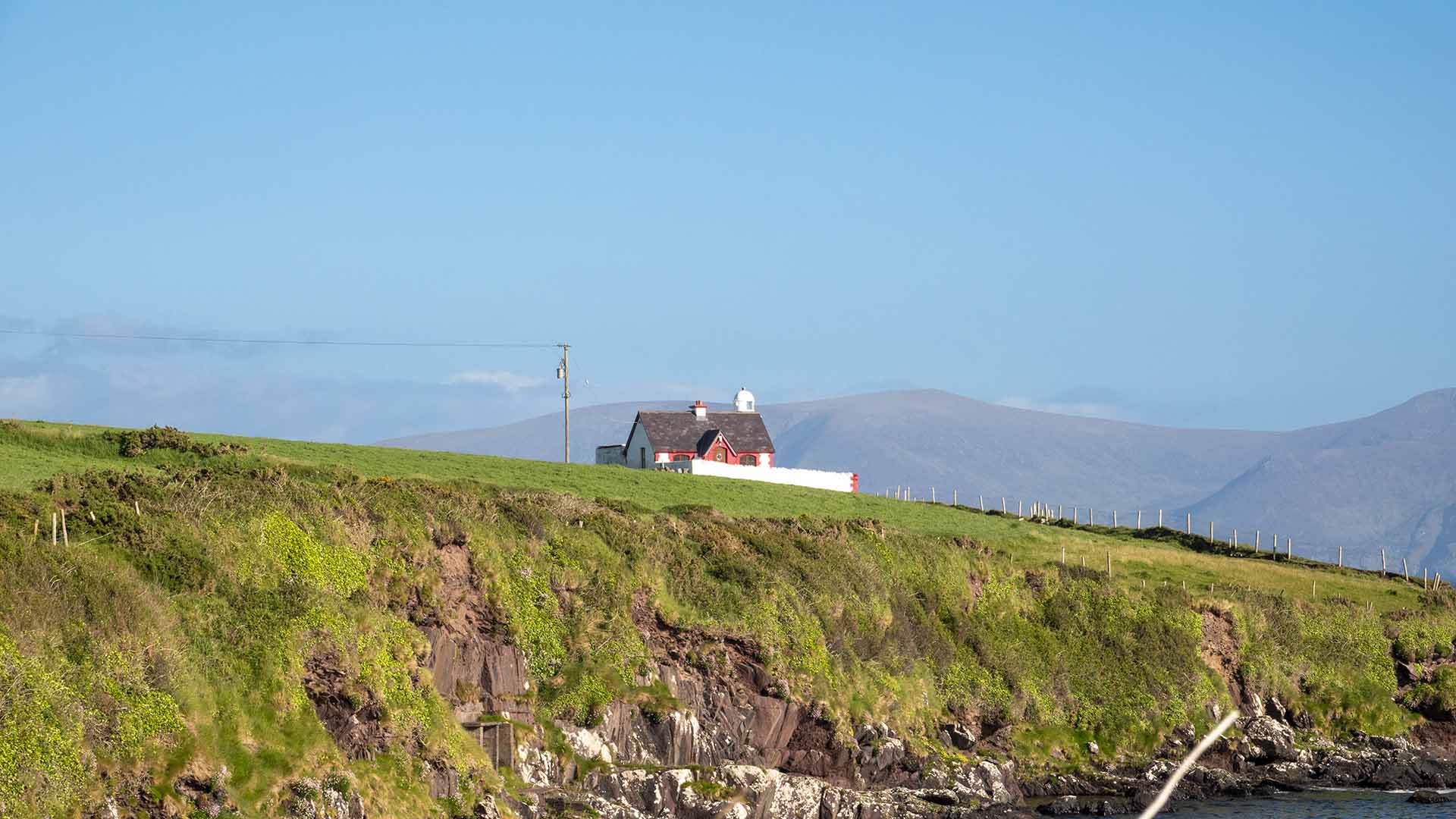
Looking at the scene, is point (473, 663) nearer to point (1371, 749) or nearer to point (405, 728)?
point (405, 728)

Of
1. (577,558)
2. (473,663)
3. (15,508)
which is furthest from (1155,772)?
(15,508)

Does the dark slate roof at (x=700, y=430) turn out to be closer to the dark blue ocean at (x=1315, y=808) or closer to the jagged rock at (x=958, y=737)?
the jagged rock at (x=958, y=737)

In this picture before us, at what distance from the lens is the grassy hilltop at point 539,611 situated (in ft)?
136

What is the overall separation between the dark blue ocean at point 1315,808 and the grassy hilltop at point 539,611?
18.9 feet

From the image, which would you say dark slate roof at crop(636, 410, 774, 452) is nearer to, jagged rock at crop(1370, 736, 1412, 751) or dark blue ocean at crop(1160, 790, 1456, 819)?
jagged rock at crop(1370, 736, 1412, 751)

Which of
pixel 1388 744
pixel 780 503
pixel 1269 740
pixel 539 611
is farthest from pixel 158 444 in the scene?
pixel 1388 744

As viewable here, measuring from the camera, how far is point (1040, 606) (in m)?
74.4

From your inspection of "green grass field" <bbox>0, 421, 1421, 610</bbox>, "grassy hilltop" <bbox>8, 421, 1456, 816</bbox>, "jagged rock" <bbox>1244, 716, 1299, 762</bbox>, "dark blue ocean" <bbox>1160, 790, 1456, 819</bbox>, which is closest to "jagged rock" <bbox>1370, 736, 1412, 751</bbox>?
"grassy hilltop" <bbox>8, 421, 1456, 816</bbox>

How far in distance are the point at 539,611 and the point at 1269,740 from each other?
109 ft

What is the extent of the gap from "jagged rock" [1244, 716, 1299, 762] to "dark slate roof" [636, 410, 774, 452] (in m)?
57.3

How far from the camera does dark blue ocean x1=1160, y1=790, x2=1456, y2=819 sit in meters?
59.7

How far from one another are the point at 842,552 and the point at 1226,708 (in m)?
18.1

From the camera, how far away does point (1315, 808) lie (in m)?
61.3

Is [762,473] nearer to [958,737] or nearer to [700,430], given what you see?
[700,430]
